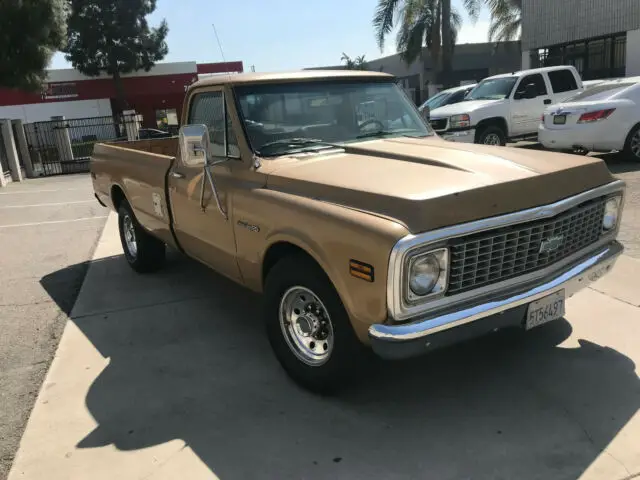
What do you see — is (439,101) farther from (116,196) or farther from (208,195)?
(208,195)

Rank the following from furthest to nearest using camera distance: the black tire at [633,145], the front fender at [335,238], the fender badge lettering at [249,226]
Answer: the black tire at [633,145] → the fender badge lettering at [249,226] → the front fender at [335,238]

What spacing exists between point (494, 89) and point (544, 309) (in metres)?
11.2

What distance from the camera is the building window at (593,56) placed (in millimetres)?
23766

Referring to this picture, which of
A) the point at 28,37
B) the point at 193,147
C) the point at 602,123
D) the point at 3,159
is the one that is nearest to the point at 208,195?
the point at 193,147

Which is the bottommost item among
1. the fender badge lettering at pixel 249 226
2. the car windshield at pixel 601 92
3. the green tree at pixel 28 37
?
the fender badge lettering at pixel 249 226

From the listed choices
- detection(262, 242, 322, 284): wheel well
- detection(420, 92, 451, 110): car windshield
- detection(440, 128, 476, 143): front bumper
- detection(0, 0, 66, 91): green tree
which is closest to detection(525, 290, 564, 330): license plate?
detection(262, 242, 322, 284): wheel well

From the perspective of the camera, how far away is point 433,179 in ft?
10.4

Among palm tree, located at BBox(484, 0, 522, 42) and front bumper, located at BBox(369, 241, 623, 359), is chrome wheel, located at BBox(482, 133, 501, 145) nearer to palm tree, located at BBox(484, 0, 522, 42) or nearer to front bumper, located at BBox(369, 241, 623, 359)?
front bumper, located at BBox(369, 241, 623, 359)

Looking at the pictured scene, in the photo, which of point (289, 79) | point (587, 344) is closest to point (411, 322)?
point (587, 344)

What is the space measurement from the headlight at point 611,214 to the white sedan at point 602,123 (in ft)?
23.6

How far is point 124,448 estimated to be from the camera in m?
3.20

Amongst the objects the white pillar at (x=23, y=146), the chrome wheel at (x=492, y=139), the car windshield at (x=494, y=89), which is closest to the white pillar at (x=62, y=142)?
the white pillar at (x=23, y=146)

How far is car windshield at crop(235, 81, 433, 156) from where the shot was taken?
13.3 feet

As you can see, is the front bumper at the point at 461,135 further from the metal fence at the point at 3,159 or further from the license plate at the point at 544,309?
the metal fence at the point at 3,159
